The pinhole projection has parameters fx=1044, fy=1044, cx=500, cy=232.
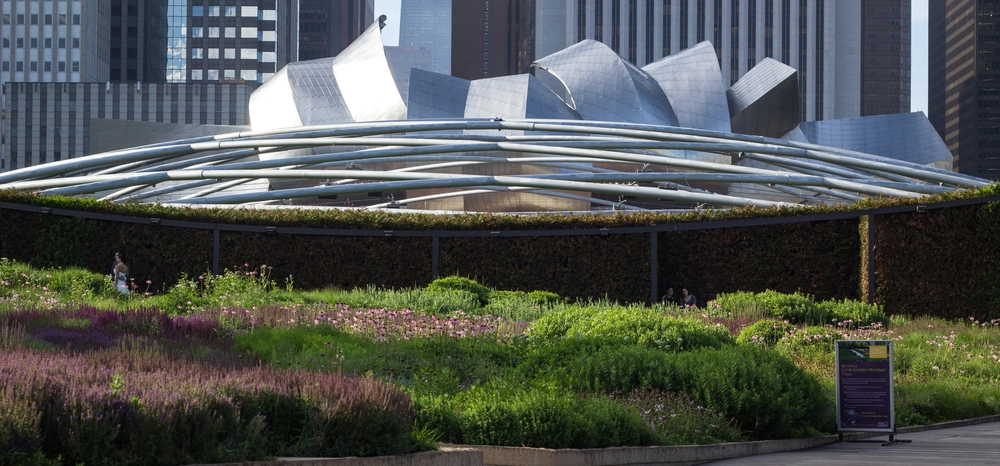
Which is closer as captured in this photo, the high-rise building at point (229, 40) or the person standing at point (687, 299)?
the person standing at point (687, 299)

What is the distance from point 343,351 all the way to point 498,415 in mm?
3057

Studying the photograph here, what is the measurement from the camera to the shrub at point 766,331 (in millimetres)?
15266

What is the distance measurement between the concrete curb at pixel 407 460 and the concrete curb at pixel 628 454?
0.16m

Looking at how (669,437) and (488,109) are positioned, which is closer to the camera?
(669,437)

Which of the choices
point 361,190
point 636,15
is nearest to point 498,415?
point 361,190

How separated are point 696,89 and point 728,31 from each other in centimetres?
7309

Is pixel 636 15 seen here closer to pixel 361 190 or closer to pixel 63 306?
pixel 361 190

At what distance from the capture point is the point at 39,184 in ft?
100

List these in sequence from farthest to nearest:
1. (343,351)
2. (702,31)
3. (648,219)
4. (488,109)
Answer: (702,31)
(488,109)
(648,219)
(343,351)

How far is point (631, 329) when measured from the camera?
1296cm

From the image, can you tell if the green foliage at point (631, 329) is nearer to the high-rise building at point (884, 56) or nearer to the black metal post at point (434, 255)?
the black metal post at point (434, 255)

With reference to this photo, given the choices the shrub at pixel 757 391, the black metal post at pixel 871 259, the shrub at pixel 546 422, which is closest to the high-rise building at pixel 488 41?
the black metal post at pixel 871 259

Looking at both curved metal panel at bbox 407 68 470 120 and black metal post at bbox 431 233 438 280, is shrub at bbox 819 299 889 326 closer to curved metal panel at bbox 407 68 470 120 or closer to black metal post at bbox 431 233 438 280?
black metal post at bbox 431 233 438 280

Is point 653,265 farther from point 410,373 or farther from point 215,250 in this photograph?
point 410,373
